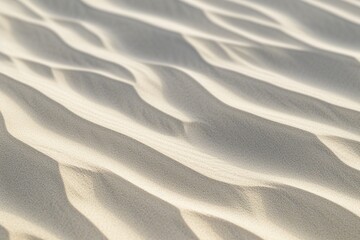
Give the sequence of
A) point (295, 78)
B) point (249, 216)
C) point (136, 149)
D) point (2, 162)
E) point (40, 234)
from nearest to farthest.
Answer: point (40, 234) < point (249, 216) < point (2, 162) < point (136, 149) < point (295, 78)

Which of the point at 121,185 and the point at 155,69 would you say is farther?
the point at 155,69

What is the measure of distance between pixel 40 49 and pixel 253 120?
2.98ft

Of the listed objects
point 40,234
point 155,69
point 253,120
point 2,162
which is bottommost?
point 40,234

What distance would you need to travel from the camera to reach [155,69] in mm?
2293

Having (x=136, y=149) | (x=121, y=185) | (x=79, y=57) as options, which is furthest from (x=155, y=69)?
(x=121, y=185)

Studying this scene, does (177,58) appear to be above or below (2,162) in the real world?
above

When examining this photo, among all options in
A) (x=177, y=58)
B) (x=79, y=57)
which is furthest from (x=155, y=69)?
(x=79, y=57)

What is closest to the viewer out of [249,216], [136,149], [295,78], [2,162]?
[249,216]

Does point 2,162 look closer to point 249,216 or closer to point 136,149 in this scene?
point 136,149

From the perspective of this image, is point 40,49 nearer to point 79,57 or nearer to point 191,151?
point 79,57

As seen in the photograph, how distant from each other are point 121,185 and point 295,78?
0.90 m

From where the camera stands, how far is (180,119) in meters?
1.95

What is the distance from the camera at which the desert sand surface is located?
1.53 meters

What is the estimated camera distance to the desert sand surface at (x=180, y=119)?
1525 mm
